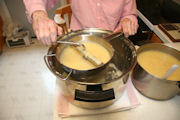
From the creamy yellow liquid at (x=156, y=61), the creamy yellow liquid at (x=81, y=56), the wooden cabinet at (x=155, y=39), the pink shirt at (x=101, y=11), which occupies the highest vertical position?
the pink shirt at (x=101, y=11)

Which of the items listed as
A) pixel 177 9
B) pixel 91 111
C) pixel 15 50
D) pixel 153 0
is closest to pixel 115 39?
pixel 91 111

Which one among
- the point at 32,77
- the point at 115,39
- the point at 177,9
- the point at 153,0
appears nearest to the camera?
the point at 115,39

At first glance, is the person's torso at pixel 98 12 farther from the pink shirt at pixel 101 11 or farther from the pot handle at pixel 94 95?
the pot handle at pixel 94 95

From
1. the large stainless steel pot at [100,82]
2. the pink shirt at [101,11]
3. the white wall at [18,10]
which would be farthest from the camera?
the white wall at [18,10]

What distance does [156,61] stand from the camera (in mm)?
602

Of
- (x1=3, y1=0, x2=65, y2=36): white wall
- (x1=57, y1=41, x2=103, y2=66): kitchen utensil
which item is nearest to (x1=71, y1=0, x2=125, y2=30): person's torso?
(x1=57, y1=41, x2=103, y2=66): kitchen utensil

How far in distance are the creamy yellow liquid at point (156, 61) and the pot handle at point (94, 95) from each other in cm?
24

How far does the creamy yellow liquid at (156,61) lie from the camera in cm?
57

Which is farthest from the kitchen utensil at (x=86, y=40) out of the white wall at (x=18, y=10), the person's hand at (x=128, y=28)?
the white wall at (x=18, y=10)

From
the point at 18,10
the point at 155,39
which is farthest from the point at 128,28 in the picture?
the point at 18,10

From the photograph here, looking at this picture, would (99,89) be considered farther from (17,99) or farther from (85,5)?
(17,99)

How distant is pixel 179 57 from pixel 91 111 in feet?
1.57

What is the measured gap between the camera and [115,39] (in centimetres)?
63

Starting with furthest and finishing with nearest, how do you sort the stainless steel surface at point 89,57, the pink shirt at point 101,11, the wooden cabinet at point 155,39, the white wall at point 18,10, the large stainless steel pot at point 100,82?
the white wall at point 18,10, the wooden cabinet at point 155,39, the pink shirt at point 101,11, the stainless steel surface at point 89,57, the large stainless steel pot at point 100,82
